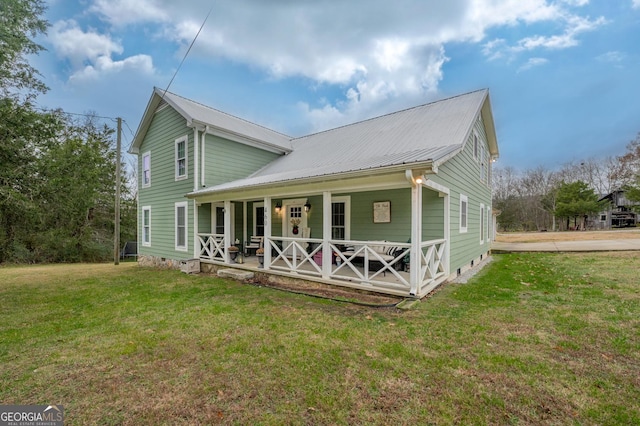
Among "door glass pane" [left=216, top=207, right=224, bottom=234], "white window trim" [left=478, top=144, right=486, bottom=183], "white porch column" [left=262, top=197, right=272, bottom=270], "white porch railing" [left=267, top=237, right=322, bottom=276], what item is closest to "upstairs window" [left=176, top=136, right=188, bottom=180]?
"door glass pane" [left=216, top=207, right=224, bottom=234]

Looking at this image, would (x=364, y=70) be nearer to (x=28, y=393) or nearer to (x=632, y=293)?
(x=632, y=293)

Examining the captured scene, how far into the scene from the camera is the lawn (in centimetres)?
244

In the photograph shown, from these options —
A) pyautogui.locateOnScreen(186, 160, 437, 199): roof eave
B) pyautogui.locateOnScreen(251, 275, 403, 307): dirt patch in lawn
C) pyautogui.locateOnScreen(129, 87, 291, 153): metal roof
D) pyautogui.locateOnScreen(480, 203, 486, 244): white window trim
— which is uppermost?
pyautogui.locateOnScreen(129, 87, 291, 153): metal roof

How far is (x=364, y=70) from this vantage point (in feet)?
51.9

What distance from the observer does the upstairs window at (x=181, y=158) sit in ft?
33.8

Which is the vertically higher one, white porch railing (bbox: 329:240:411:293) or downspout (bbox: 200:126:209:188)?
downspout (bbox: 200:126:209:188)

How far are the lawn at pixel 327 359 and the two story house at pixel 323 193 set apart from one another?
5.21ft

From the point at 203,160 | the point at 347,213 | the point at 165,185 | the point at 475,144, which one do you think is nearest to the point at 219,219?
the point at 203,160

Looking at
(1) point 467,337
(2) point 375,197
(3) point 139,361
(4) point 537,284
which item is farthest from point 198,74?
(4) point 537,284

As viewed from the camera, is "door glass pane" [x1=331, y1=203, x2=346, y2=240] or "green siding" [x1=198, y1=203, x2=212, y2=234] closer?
"door glass pane" [x1=331, y1=203, x2=346, y2=240]

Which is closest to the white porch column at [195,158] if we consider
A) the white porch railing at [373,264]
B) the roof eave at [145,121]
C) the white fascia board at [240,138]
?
the white fascia board at [240,138]

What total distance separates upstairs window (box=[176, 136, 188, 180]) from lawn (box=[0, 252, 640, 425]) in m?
5.52

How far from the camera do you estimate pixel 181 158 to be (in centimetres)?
1052

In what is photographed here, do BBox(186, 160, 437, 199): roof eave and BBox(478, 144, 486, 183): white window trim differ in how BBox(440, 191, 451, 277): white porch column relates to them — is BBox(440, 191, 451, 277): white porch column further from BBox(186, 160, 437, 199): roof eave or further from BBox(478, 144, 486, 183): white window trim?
BBox(478, 144, 486, 183): white window trim
